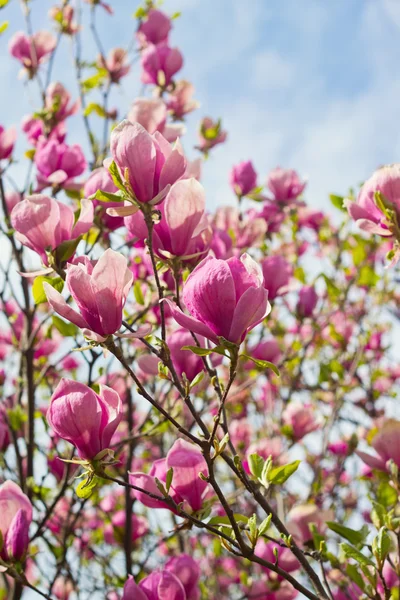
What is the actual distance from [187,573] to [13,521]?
0.42 meters

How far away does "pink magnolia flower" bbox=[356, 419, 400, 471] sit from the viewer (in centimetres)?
142

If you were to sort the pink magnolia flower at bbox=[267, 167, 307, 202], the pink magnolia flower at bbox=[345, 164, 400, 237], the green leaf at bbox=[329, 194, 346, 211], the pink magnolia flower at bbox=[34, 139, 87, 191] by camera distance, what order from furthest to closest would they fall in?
the pink magnolia flower at bbox=[267, 167, 307, 202] < the pink magnolia flower at bbox=[34, 139, 87, 191] < the green leaf at bbox=[329, 194, 346, 211] < the pink magnolia flower at bbox=[345, 164, 400, 237]

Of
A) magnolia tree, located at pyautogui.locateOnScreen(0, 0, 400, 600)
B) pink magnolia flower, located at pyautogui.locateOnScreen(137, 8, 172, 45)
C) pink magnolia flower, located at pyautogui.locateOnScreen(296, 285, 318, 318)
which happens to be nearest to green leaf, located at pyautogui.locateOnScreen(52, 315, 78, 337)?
magnolia tree, located at pyautogui.locateOnScreen(0, 0, 400, 600)

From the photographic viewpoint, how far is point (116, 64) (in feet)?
9.78

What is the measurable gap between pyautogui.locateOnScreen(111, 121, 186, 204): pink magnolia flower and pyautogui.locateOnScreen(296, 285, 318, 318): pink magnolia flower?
1.53 m

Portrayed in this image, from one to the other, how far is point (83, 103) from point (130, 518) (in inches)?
73.4

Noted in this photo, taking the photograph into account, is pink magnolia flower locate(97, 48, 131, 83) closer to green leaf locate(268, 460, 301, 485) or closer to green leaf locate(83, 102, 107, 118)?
green leaf locate(83, 102, 107, 118)

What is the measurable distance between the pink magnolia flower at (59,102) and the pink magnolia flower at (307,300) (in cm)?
125

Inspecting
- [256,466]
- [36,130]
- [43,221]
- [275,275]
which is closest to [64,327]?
[43,221]

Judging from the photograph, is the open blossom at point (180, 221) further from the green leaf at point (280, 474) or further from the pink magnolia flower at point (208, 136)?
the pink magnolia flower at point (208, 136)

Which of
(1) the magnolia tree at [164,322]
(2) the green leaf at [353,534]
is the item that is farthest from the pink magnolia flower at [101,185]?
(2) the green leaf at [353,534]

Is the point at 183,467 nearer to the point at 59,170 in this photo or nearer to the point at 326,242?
the point at 59,170

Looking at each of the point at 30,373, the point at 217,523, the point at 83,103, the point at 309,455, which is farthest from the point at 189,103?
the point at 309,455

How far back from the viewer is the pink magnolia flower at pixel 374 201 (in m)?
1.26
